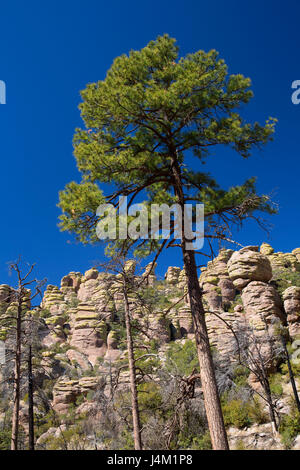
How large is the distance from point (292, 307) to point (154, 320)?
23.5 metres

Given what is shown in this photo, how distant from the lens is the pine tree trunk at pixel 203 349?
5.29 meters

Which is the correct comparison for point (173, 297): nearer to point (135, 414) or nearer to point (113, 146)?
point (135, 414)

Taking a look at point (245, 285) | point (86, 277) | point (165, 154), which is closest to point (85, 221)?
point (165, 154)

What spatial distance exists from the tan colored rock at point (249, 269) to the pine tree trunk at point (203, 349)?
90.1 feet

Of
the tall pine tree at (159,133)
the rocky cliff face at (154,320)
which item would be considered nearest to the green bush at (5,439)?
the rocky cliff face at (154,320)

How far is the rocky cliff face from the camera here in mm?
19567

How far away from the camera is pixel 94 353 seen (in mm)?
46938

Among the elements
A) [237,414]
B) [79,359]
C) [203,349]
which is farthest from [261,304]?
[79,359]

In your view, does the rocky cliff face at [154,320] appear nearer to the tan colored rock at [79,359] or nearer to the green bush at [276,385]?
the tan colored rock at [79,359]

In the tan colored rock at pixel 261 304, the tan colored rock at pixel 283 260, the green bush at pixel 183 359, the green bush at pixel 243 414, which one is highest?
the tan colored rock at pixel 283 260

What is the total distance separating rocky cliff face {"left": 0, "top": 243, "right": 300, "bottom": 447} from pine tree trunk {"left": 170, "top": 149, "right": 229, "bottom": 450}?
4.94m
